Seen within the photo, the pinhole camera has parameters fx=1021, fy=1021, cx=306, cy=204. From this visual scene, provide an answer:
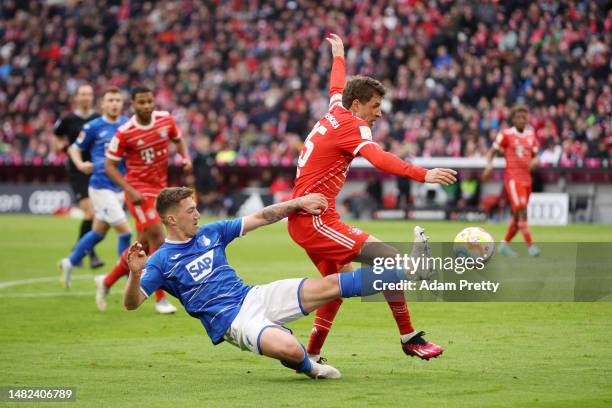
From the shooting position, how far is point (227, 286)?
24.7 ft

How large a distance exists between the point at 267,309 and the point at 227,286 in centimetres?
34

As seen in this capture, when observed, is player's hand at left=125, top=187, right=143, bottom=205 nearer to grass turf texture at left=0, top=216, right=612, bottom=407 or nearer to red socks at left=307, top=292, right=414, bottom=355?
Answer: grass turf texture at left=0, top=216, right=612, bottom=407

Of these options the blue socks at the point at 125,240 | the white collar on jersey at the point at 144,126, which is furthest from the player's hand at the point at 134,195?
the blue socks at the point at 125,240

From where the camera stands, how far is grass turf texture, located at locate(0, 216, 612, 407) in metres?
6.86

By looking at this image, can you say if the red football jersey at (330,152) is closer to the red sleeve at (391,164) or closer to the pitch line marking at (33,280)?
the red sleeve at (391,164)

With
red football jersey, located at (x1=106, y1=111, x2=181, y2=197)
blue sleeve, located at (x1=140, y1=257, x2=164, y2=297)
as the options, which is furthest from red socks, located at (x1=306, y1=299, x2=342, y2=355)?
red football jersey, located at (x1=106, y1=111, x2=181, y2=197)

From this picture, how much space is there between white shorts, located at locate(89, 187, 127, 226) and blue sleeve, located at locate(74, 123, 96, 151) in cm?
62

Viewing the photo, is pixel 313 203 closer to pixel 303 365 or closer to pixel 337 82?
pixel 303 365

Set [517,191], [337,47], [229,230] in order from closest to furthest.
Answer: [229,230] < [337,47] < [517,191]

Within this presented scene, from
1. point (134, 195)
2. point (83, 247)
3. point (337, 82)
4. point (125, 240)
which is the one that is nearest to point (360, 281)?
point (337, 82)

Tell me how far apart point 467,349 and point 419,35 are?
26412 mm

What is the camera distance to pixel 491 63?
3172cm

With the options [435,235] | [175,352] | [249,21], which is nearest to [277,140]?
[249,21]

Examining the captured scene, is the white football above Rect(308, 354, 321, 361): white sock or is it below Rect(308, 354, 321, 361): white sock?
above
